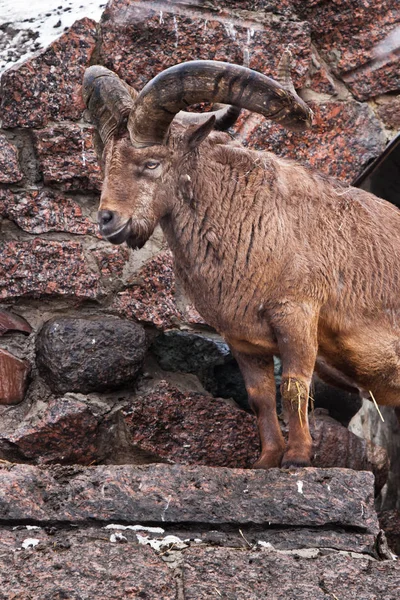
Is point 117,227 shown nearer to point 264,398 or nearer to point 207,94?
point 207,94

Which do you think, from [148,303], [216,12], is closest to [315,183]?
[148,303]

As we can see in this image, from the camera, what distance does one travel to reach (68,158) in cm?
635

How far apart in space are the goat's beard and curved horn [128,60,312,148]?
42 cm

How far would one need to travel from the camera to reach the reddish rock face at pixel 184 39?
655 cm

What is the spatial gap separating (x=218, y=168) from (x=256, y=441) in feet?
5.60

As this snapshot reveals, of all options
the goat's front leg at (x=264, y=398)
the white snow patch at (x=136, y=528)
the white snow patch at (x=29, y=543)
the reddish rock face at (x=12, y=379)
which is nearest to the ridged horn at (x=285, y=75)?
the goat's front leg at (x=264, y=398)

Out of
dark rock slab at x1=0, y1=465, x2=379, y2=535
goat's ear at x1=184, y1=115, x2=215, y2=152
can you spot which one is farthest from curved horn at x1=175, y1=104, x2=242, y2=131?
dark rock slab at x1=0, y1=465, x2=379, y2=535

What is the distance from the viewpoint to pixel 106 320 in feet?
20.1

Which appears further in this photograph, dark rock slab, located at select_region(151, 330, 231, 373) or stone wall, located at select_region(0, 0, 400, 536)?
dark rock slab, located at select_region(151, 330, 231, 373)

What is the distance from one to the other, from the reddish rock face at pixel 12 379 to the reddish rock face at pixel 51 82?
1429mm

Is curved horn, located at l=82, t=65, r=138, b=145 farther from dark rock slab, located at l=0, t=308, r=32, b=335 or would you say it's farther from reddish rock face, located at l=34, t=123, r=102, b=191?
dark rock slab, located at l=0, t=308, r=32, b=335

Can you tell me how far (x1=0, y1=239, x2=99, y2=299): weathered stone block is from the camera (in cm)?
617

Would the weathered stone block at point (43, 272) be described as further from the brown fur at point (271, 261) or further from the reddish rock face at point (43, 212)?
the brown fur at point (271, 261)

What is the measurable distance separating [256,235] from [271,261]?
15 cm
